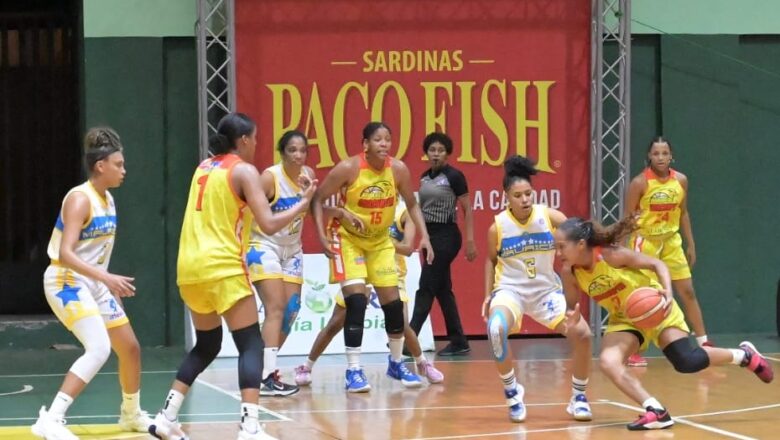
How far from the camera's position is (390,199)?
972cm

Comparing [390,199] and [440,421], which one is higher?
[390,199]

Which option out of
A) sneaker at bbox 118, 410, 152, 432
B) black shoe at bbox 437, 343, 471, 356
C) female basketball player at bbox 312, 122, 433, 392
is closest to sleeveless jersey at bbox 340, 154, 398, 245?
female basketball player at bbox 312, 122, 433, 392

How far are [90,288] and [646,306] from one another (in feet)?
11.4

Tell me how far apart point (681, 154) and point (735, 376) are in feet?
14.7

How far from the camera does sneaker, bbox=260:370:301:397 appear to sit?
31.4 feet

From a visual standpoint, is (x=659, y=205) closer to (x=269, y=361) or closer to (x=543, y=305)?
(x=543, y=305)

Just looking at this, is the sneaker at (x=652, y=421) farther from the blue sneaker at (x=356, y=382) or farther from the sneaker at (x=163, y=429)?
the sneaker at (x=163, y=429)

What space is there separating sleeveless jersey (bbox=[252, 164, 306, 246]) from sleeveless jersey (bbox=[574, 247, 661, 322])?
2518 mm

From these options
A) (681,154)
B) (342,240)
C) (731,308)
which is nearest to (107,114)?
(342,240)

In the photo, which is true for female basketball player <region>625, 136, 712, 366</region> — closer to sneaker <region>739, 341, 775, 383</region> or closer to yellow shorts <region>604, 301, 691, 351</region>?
sneaker <region>739, 341, 775, 383</region>

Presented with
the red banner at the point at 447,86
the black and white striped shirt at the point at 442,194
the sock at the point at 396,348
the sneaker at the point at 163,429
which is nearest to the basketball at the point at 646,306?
the sock at the point at 396,348

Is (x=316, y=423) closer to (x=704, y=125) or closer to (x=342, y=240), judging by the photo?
(x=342, y=240)

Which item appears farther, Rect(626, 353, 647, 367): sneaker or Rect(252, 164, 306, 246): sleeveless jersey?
Rect(626, 353, 647, 367): sneaker

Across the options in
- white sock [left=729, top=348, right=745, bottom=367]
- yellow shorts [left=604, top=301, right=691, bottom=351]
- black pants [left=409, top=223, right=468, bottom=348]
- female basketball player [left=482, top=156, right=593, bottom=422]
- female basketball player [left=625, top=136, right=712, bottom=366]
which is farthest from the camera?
black pants [left=409, top=223, right=468, bottom=348]
